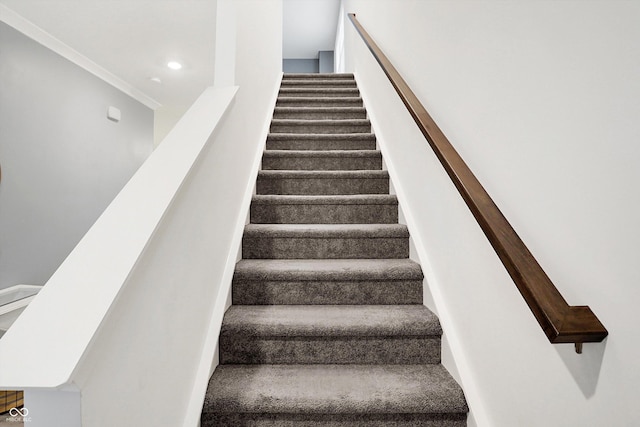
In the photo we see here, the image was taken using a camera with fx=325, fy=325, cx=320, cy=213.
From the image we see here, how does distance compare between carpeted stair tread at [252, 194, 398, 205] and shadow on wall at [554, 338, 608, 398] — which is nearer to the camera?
shadow on wall at [554, 338, 608, 398]

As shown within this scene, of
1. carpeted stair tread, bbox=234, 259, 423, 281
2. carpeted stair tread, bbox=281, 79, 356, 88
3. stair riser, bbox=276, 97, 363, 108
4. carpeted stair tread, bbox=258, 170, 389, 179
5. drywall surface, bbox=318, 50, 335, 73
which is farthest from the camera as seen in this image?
drywall surface, bbox=318, 50, 335, 73

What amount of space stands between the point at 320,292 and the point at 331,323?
21 centimetres

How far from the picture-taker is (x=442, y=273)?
4.15ft

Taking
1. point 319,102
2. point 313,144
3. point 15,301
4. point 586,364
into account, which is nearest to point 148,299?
point 586,364

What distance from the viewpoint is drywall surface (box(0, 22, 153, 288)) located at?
8.69 ft

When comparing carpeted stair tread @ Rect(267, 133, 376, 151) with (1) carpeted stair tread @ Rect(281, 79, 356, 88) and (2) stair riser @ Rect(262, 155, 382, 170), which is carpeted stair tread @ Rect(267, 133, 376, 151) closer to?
(2) stair riser @ Rect(262, 155, 382, 170)

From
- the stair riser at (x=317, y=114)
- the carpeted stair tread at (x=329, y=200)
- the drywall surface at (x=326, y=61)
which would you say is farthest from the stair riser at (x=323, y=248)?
the drywall surface at (x=326, y=61)

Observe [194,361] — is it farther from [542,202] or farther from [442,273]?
[542,202]

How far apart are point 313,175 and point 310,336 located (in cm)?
105

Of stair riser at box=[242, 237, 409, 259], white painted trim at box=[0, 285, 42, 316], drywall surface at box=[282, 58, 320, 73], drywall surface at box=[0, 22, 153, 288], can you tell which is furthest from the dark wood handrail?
drywall surface at box=[282, 58, 320, 73]

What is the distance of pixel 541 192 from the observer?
723mm

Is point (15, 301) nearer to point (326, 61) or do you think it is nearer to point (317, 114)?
point (317, 114)

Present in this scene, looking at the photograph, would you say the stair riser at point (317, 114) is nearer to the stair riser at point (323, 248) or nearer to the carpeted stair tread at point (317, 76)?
the carpeted stair tread at point (317, 76)

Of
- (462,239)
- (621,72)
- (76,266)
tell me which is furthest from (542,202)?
(76,266)
